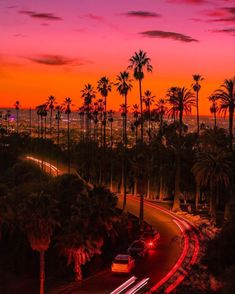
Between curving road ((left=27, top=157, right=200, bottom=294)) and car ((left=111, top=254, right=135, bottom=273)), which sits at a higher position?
car ((left=111, top=254, right=135, bottom=273))

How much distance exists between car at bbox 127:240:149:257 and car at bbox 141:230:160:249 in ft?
4.49

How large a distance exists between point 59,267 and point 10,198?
22.9 metres

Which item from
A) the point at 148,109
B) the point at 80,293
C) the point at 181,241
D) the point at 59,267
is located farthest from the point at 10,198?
the point at 148,109

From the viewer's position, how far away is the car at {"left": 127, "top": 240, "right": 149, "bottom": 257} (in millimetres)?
45812

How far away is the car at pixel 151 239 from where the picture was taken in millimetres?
49003

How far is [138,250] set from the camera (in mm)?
45938

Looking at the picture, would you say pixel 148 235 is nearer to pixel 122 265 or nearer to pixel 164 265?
pixel 164 265

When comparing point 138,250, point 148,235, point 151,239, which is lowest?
point 138,250

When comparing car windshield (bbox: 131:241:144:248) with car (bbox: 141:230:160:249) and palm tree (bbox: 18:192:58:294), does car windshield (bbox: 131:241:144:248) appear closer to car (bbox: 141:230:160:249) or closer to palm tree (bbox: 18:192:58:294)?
car (bbox: 141:230:160:249)

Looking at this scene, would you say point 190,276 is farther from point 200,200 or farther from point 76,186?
point 200,200

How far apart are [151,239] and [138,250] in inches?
154

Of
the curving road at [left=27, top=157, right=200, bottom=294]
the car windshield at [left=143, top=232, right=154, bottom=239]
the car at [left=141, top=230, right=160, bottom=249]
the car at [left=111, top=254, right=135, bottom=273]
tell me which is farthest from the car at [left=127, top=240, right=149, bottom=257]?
the car at [left=111, top=254, right=135, bottom=273]

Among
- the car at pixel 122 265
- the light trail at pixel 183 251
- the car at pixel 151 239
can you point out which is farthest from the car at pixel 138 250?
the car at pixel 122 265

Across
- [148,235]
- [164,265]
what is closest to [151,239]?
[148,235]
